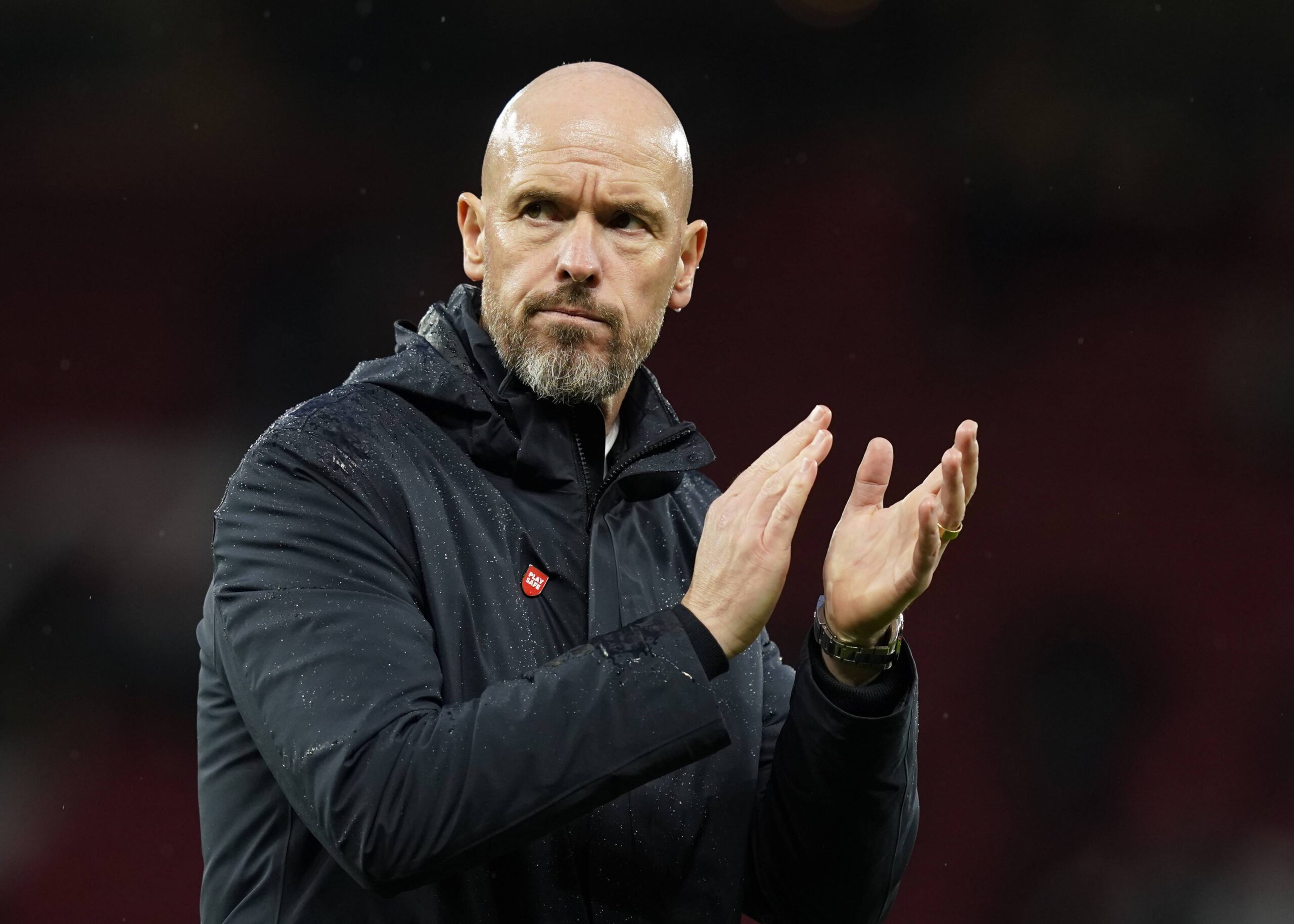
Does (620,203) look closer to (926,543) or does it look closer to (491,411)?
(491,411)

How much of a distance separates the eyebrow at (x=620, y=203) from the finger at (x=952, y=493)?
577 mm

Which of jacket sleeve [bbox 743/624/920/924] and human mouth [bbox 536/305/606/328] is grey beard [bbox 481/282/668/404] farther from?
jacket sleeve [bbox 743/624/920/924]

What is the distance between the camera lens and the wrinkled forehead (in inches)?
74.7

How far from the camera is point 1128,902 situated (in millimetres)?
4043

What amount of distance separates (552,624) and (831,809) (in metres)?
0.41

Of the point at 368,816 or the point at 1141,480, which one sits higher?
the point at 368,816

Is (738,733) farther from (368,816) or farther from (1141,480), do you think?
(1141,480)

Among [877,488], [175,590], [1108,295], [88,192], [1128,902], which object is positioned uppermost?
[877,488]

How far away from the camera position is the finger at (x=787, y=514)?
1.53 meters

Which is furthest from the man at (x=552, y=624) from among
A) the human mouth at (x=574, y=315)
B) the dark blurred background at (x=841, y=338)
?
the dark blurred background at (x=841, y=338)

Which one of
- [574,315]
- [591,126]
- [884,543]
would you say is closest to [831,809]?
[884,543]

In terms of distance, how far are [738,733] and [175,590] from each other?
2.59 metres

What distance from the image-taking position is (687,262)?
216cm

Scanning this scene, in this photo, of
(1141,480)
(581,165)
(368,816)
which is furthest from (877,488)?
(1141,480)
